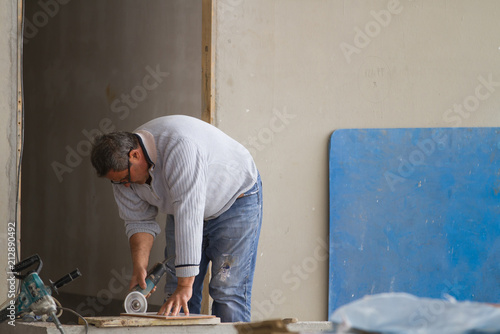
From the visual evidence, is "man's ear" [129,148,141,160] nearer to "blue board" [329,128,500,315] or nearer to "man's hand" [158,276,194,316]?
"man's hand" [158,276,194,316]

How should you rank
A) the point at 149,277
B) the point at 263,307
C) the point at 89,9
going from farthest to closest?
the point at 89,9, the point at 263,307, the point at 149,277

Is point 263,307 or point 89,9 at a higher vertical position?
point 89,9

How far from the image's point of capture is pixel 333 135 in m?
3.81

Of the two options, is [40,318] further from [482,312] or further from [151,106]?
[151,106]

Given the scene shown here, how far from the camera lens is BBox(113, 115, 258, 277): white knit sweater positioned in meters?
2.60

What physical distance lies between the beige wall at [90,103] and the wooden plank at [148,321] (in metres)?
2.56

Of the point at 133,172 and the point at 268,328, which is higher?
the point at 133,172

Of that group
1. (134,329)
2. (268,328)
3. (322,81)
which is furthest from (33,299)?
(322,81)

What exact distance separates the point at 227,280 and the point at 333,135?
1296 mm

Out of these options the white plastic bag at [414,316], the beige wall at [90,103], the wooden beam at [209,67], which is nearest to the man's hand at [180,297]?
the wooden beam at [209,67]

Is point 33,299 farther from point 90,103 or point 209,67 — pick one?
point 90,103

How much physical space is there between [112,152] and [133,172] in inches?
5.8

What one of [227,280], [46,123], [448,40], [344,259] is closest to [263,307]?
[344,259]

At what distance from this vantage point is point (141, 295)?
2793mm
